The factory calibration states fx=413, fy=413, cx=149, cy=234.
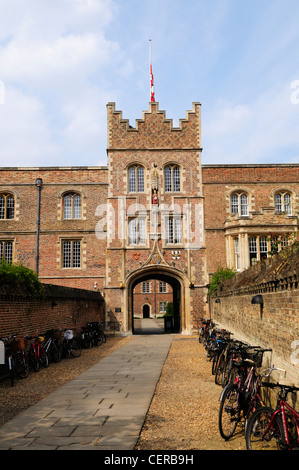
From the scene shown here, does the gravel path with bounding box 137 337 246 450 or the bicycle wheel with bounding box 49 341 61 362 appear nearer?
the gravel path with bounding box 137 337 246 450

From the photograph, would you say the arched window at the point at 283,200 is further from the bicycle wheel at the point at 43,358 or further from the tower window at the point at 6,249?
the bicycle wheel at the point at 43,358

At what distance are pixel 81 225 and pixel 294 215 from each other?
13011 mm

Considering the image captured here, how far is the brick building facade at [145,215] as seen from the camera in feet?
79.8

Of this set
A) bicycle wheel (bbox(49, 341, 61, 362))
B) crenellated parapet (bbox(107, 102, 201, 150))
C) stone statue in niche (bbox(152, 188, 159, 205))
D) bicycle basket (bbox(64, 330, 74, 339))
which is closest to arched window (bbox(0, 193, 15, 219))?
crenellated parapet (bbox(107, 102, 201, 150))

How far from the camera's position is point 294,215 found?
81.4 feet

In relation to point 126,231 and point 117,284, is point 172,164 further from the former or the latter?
point 117,284

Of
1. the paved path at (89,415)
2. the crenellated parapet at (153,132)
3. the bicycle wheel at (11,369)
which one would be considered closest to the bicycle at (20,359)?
the bicycle wheel at (11,369)

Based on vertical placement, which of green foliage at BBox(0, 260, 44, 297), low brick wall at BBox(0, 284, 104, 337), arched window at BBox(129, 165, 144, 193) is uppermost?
arched window at BBox(129, 165, 144, 193)

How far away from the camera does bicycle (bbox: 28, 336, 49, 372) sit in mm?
11680

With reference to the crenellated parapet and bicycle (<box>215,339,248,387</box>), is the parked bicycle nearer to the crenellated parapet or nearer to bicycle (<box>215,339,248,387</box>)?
bicycle (<box>215,339,248,387</box>)

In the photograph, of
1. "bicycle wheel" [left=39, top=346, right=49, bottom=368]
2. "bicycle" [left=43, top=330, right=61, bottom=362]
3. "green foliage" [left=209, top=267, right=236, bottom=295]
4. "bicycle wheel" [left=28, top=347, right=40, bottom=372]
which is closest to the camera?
"bicycle wheel" [left=28, top=347, right=40, bottom=372]

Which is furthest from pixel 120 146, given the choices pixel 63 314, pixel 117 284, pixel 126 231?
pixel 63 314

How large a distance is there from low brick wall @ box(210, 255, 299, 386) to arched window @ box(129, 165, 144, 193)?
14128 mm

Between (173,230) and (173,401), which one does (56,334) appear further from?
(173,230)
